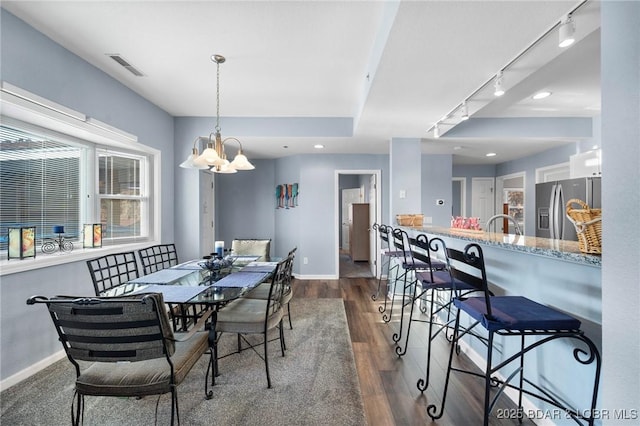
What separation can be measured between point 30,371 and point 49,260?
822mm

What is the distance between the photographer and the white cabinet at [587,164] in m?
3.45

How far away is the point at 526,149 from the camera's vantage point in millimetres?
4863

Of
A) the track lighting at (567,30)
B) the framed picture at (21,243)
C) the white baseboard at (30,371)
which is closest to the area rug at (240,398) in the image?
the white baseboard at (30,371)

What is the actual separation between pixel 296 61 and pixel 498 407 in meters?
2.98

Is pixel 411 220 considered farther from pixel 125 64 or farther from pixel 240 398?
pixel 125 64

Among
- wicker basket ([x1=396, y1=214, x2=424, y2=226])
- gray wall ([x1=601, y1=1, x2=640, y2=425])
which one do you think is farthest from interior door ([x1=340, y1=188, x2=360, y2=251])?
gray wall ([x1=601, y1=1, x2=640, y2=425])

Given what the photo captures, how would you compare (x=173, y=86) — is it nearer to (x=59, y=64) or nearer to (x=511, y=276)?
(x=59, y=64)

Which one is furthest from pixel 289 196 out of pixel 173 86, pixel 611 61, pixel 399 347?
pixel 611 61

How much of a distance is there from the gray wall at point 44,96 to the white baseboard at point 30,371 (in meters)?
0.03

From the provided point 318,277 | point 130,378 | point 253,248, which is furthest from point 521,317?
point 318,277

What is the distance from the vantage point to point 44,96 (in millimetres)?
2205

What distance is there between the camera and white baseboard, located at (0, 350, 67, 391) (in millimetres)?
1999

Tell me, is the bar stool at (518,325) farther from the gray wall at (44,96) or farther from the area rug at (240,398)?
the gray wall at (44,96)

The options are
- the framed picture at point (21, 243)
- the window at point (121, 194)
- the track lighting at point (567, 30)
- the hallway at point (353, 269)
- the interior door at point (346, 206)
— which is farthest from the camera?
the interior door at point (346, 206)
